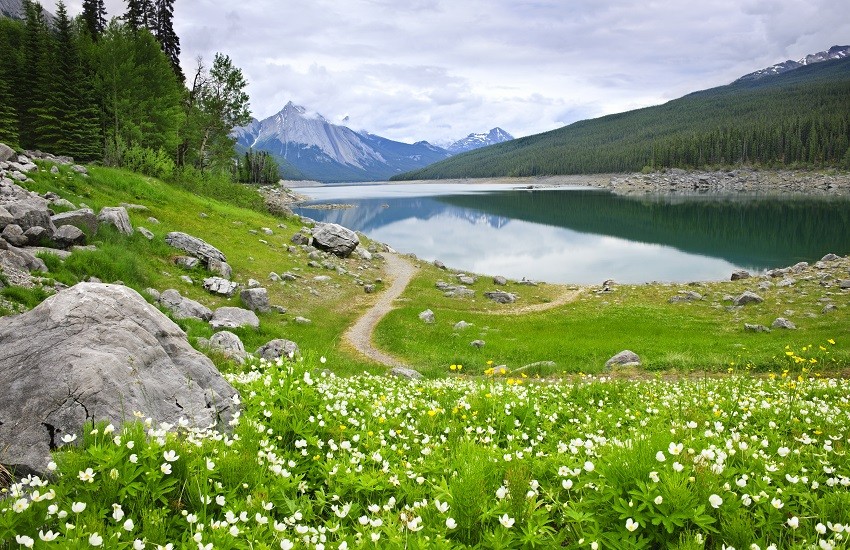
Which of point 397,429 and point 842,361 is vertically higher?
Answer: point 397,429

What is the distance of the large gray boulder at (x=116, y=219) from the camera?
27109 millimetres

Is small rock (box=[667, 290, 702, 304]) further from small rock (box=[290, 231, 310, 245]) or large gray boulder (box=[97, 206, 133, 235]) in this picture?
large gray boulder (box=[97, 206, 133, 235])

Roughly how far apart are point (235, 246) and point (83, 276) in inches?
724

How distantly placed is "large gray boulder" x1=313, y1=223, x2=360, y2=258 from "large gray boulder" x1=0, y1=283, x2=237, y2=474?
3529 cm

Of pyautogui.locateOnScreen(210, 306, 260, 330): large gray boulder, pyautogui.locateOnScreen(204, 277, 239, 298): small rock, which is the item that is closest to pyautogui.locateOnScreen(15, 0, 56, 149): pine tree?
pyautogui.locateOnScreen(204, 277, 239, 298): small rock

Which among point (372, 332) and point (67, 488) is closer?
point (67, 488)

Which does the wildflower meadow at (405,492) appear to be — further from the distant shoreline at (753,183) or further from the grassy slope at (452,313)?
the distant shoreline at (753,183)

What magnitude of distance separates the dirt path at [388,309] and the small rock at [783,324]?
13151 mm

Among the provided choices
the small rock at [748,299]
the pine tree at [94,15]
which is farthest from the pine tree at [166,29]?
the small rock at [748,299]

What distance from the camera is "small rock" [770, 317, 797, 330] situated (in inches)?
1078

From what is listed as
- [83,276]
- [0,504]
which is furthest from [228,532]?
[83,276]

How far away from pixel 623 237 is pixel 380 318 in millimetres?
60756

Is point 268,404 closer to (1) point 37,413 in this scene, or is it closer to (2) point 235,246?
(1) point 37,413

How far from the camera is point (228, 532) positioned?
13.3 ft
